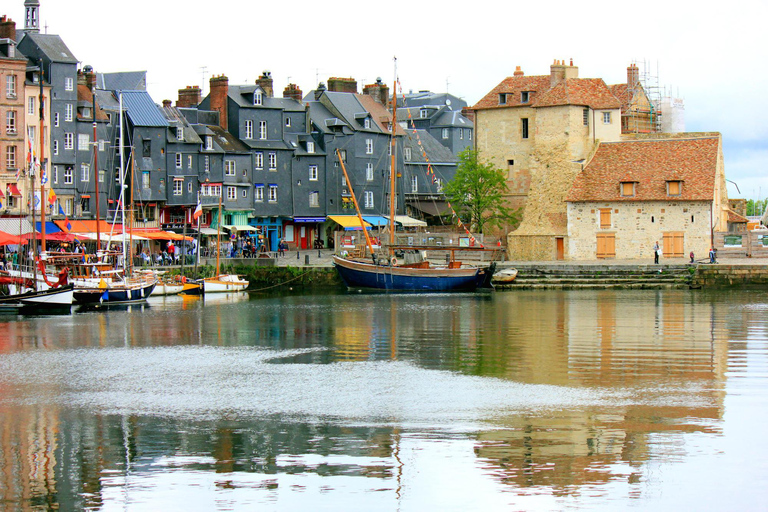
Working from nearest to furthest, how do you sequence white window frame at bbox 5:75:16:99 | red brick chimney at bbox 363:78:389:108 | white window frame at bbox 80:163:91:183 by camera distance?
white window frame at bbox 5:75:16:99 → white window frame at bbox 80:163:91:183 → red brick chimney at bbox 363:78:389:108

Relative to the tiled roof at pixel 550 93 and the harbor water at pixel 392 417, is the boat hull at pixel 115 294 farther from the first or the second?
the tiled roof at pixel 550 93

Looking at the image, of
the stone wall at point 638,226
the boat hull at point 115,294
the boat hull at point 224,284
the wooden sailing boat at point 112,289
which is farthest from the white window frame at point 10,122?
the stone wall at point 638,226

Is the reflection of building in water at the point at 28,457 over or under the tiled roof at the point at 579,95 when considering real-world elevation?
under

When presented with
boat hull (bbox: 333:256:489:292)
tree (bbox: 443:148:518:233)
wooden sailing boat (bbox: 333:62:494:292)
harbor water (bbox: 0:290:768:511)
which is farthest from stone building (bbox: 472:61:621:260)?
harbor water (bbox: 0:290:768:511)

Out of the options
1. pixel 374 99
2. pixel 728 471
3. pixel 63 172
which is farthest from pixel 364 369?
pixel 374 99

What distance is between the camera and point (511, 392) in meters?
21.4

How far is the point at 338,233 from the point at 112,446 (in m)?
47.4

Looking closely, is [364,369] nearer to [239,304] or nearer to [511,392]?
[511,392]

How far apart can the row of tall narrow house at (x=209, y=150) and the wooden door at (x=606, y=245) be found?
46.9 feet

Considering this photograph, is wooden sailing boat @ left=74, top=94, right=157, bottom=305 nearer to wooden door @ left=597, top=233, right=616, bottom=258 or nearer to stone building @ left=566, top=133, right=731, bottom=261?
stone building @ left=566, top=133, right=731, bottom=261

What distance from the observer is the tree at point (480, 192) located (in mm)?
64312

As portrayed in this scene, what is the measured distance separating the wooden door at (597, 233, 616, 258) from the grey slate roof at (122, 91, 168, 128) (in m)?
29.8

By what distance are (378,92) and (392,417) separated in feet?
220

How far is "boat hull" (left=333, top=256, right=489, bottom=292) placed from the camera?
54062 mm
